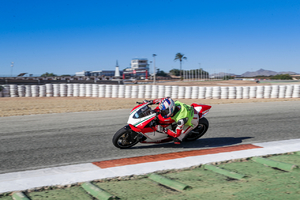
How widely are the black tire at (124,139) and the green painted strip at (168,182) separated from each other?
6.01 feet

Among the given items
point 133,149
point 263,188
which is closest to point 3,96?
point 133,149

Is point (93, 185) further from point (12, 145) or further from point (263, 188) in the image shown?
point (12, 145)

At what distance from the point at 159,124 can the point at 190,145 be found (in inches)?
44.3

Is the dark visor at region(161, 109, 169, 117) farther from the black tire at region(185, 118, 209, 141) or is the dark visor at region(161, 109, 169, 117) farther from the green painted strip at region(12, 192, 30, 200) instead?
the green painted strip at region(12, 192, 30, 200)

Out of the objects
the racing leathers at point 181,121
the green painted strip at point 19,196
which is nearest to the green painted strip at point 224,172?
the racing leathers at point 181,121

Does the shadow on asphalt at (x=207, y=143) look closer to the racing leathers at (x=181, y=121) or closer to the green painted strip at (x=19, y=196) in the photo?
the racing leathers at (x=181, y=121)

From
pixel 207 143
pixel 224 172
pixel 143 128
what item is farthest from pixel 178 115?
pixel 224 172

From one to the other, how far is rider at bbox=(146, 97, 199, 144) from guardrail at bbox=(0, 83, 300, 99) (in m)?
15.5

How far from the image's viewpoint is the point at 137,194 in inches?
154

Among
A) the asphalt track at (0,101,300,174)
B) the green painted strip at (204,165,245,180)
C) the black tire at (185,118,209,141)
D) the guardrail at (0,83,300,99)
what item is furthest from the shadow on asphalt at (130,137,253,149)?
the guardrail at (0,83,300,99)

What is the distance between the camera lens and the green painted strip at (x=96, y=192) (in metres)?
3.78

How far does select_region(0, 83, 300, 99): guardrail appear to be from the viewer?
2161 cm

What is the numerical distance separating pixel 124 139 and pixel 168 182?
2.38 meters

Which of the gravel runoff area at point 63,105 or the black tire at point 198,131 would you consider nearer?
the black tire at point 198,131
